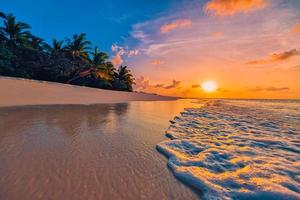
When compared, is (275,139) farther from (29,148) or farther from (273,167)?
(29,148)

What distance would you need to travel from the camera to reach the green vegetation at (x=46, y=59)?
60.6 ft

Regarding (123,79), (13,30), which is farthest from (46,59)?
→ (123,79)

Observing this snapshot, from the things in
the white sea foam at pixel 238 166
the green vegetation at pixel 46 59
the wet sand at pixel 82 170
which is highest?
the green vegetation at pixel 46 59

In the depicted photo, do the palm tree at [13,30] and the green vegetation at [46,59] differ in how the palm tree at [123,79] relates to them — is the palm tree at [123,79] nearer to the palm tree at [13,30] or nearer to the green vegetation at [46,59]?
the green vegetation at [46,59]

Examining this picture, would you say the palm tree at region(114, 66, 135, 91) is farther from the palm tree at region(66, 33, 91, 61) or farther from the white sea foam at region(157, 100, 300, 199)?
the white sea foam at region(157, 100, 300, 199)

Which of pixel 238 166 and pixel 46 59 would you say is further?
pixel 46 59

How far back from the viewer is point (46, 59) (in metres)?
20.9

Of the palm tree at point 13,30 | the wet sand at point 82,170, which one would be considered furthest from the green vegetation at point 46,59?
the wet sand at point 82,170

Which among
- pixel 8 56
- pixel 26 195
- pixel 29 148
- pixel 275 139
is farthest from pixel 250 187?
pixel 8 56

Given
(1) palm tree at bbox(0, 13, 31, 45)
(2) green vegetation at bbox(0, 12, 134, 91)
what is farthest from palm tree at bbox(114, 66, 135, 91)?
(1) palm tree at bbox(0, 13, 31, 45)

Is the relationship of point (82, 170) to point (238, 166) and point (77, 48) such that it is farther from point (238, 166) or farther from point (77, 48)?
point (77, 48)

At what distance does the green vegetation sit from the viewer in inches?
727

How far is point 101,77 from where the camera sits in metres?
26.5

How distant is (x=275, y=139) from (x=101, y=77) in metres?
25.4
